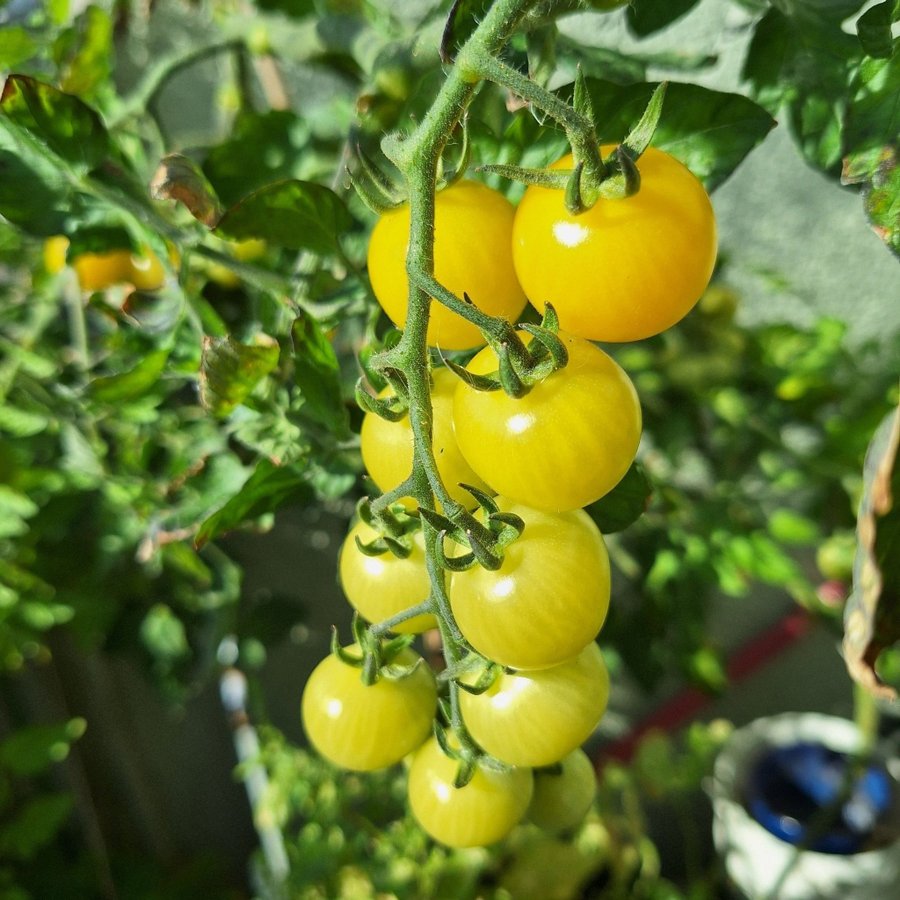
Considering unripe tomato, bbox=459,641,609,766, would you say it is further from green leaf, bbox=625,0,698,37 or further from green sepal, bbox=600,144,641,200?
green leaf, bbox=625,0,698,37

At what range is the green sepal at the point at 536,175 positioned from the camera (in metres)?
→ 0.25

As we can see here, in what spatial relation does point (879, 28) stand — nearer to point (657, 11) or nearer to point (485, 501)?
point (657, 11)

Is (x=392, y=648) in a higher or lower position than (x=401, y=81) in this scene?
lower

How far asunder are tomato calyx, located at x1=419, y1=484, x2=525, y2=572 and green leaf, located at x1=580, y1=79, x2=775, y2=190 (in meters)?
0.16

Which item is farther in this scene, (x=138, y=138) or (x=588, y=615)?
(x=138, y=138)

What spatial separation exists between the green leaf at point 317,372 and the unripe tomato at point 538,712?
15cm

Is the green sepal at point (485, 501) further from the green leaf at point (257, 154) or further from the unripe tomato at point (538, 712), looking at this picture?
the green leaf at point (257, 154)

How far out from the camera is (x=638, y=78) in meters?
0.42

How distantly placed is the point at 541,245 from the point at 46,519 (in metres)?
0.65

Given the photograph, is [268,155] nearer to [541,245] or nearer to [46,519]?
[541,245]

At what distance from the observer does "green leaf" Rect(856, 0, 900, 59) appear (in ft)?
0.94

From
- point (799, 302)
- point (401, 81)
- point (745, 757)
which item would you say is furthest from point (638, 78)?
point (745, 757)

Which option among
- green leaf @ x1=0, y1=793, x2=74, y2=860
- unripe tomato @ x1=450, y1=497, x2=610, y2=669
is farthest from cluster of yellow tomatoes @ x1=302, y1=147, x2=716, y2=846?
green leaf @ x1=0, y1=793, x2=74, y2=860

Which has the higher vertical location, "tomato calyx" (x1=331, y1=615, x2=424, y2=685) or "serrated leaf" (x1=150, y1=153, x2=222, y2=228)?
"serrated leaf" (x1=150, y1=153, x2=222, y2=228)
